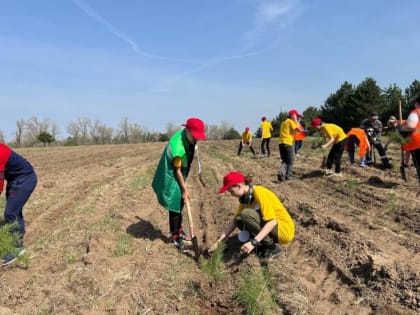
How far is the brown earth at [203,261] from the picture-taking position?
3.86 metres

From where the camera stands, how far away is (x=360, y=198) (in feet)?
25.2

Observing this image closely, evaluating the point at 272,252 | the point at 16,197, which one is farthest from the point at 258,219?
the point at 16,197

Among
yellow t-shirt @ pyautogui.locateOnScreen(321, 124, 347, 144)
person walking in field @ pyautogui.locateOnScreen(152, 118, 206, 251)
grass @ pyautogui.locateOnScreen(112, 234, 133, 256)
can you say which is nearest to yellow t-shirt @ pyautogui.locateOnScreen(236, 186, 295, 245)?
person walking in field @ pyautogui.locateOnScreen(152, 118, 206, 251)

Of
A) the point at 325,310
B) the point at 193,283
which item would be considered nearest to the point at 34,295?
the point at 193,283

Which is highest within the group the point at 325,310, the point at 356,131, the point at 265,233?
the point at 356,131

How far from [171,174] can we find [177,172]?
6.9 inches

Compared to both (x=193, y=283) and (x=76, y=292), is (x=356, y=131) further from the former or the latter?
(x=76, y=292)

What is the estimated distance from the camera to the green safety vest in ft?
16.8

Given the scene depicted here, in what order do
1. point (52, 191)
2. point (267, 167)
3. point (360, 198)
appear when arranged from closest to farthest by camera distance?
point (360, 198), point (52, 191), point (267, 167)

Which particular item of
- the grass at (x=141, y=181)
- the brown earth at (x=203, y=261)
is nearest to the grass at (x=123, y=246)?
the brown earth at (x=203, y=261)

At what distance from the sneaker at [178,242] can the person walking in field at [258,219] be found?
55cm

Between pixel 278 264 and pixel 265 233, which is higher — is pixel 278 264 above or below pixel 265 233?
below

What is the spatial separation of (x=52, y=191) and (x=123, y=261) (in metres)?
5.79

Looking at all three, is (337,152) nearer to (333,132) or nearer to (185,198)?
(333,132)
